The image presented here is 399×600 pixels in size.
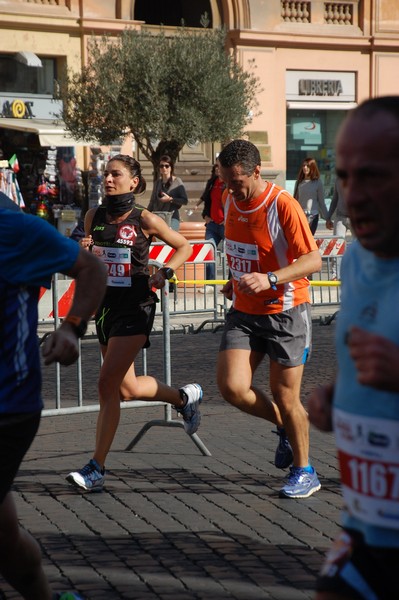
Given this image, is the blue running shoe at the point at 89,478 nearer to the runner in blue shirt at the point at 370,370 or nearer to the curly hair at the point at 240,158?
the curly hair at the point at 240,158

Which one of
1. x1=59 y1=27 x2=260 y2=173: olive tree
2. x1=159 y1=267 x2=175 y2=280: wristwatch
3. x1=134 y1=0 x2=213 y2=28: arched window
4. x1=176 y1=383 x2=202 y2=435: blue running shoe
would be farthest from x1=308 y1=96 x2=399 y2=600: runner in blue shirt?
x1=134 y1=0 x2=213 y2=28: arched window

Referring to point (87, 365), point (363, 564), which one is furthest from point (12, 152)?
point (363, 564)

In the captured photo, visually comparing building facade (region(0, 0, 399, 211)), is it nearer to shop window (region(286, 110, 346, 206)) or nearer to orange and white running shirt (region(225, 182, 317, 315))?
shop window (region(286, 110, 346, 206))

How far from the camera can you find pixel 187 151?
30281 mm

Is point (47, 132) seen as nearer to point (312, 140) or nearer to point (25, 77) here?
point (25, 77)

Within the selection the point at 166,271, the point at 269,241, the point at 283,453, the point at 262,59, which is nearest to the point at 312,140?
the point at 262,59

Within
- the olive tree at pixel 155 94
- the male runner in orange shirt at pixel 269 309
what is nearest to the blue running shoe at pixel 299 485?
the male runner in orange shirt at pixel 269 309

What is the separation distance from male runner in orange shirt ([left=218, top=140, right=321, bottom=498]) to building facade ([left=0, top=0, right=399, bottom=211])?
763 inches

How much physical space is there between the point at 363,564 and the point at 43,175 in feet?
79.8

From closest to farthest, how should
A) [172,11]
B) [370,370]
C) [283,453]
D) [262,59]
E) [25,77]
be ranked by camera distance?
1. [370,370]
2. [283,453]
3. [25,77]
4. [262,59]
5. [172,11]

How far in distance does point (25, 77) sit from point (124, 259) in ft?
70.0

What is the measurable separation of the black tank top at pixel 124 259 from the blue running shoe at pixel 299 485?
134 cm

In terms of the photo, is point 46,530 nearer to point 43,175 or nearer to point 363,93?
point 43,175

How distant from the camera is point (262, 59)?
30219 mm
